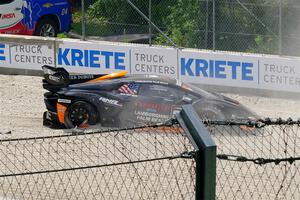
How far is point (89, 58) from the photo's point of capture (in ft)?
65.0

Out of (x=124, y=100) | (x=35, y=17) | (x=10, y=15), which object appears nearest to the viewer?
(x=124, y=100)

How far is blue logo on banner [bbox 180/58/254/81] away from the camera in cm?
1859

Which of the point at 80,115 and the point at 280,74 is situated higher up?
the point at 280,74

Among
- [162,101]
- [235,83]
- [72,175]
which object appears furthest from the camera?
[235,83]

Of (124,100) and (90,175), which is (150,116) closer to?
(124,100)

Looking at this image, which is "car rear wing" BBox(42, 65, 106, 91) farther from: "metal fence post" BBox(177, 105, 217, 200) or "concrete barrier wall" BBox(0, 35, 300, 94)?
"metal fence post" BBox(177, 105, 217, 200)

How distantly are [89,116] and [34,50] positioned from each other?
18.8ft

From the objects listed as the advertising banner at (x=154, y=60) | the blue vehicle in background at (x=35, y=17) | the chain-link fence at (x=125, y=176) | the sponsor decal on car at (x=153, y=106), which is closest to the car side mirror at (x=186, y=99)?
the sponsor decal on car at (x=153, y=106)

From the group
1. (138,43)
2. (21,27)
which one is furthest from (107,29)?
(21,27)

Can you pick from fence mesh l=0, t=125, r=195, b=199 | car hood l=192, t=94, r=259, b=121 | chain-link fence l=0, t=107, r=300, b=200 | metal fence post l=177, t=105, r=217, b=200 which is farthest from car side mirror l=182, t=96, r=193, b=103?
metal fence post l=177, t=105, r=217, b=200

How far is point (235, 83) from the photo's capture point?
1875cm

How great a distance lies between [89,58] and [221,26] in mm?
3433

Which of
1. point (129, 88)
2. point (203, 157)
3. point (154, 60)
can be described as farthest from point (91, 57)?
point (203, 157)

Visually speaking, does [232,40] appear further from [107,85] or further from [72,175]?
[72,175]
